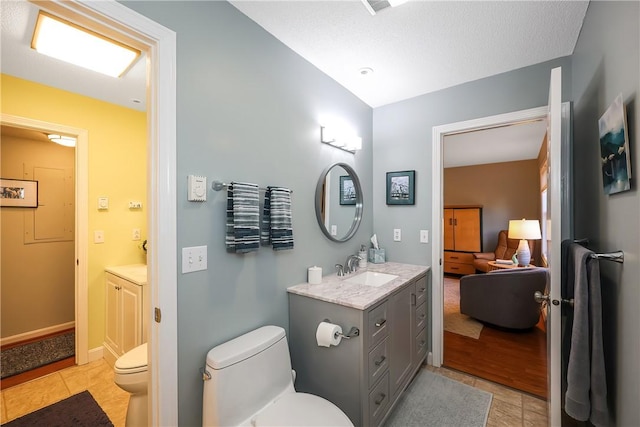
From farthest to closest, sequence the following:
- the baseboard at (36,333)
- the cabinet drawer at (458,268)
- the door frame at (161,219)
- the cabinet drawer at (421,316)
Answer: the cabinet drawer at (458,268)
the baseboard at (36,333)
the cabinet drawer at (421,316)
the door frame at (161,219)

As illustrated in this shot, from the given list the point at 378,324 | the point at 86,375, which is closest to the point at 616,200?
the point at 378,324

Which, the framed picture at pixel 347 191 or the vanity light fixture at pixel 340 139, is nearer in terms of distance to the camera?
the vanity light fixture at pixel 340 139

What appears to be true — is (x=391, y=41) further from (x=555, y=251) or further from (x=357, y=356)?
(x=357, y=356)

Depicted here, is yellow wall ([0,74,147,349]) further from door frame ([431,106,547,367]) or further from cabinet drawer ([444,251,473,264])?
cabinet drawer ([444,251,473,264])

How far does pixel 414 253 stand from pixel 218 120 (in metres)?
2.07

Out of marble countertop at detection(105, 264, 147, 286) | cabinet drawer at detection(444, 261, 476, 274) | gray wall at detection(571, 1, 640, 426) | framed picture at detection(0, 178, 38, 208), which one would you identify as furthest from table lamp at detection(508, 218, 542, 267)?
framed picture at detection(0, 178, 38, 208)

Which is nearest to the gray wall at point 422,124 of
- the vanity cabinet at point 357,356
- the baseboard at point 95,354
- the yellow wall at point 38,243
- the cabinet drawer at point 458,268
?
the vanity cabinet at point 357,356

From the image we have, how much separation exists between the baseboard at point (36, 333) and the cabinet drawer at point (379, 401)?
3836mm

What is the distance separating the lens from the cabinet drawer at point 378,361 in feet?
5.11

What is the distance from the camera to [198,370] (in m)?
1.35

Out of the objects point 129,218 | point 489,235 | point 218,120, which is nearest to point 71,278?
point 129,218

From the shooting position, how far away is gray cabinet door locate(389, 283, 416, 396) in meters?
1.83

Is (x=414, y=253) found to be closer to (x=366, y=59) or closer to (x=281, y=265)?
(x=281, y=265)

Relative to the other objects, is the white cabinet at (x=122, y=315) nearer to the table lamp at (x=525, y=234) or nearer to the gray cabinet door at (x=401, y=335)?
the gray cabinet door at (x=401, y=335)
